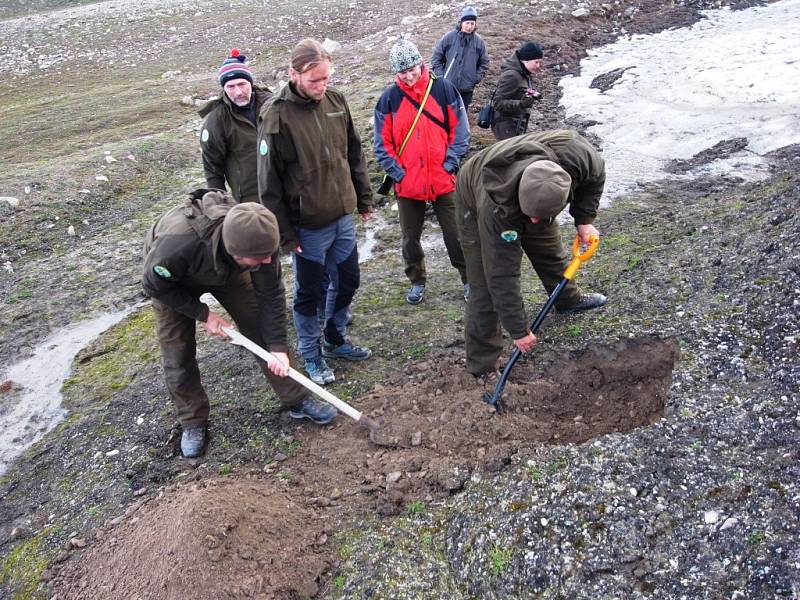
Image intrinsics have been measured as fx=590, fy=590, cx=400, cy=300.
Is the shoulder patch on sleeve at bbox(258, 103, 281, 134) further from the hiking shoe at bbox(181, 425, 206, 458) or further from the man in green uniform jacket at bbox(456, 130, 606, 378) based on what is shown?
the hiking shoe at bbox(181, 425, 206, 458)

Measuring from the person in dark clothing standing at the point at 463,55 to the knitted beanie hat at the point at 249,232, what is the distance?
16.2ft

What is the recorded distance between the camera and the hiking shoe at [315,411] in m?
4.48

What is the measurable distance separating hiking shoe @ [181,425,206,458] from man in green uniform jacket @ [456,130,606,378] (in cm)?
212

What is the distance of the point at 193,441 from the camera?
4.41 meters

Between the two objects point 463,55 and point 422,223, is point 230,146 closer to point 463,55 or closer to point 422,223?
point 422,223

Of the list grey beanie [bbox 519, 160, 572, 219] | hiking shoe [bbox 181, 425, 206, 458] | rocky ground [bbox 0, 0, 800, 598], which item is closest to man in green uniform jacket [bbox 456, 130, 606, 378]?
grey beanie [bbox 519, 160, 572, 219]

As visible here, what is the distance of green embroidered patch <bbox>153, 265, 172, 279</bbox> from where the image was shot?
11.6 ft

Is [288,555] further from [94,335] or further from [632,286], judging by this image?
[94,335]

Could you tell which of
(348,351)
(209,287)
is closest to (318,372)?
(348,351)

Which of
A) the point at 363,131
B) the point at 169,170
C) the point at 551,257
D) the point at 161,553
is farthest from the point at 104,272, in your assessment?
the point at 551,257

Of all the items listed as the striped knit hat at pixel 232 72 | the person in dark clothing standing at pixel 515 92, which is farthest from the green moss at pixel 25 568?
the person in dark clothing standing at pixel 515 92

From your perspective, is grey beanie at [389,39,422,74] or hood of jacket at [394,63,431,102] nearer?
grey beanie at [389,39,422,74]

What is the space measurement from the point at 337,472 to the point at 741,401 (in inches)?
100

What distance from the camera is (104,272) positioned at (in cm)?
775
